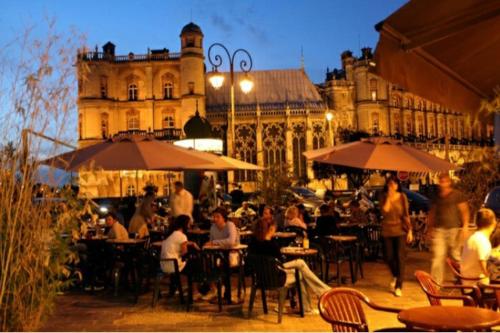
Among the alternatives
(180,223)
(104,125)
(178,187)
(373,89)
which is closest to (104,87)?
(104,125)

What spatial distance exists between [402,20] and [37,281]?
10.9 ft

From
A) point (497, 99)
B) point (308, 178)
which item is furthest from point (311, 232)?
point (308, 178)

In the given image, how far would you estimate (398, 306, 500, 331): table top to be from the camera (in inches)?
158

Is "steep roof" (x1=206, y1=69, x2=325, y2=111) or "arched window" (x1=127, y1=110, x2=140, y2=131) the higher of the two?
"steep roof" (x1=206, y1=69, x2=325, y2=111)

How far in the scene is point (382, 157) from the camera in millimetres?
9828

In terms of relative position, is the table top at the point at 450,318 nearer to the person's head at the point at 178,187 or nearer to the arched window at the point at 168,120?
the person's head at the point at 178,187

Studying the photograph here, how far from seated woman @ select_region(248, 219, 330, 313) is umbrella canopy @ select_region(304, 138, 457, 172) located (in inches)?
81.3

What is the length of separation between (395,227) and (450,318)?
5.28m

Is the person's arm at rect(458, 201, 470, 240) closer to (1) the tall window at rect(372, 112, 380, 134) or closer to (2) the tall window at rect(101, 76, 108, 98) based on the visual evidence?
(2) the tall window at rect(101, 76, 108, 98)

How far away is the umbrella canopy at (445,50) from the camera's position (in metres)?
4.20

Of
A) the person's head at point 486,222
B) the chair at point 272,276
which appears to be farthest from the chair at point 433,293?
the chair at point 272,276

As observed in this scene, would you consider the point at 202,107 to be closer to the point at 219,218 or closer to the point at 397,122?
the point at 397,122

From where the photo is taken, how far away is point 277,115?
175 feet

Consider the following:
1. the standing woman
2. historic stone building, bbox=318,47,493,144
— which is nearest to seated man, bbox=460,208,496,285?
the standing woman
